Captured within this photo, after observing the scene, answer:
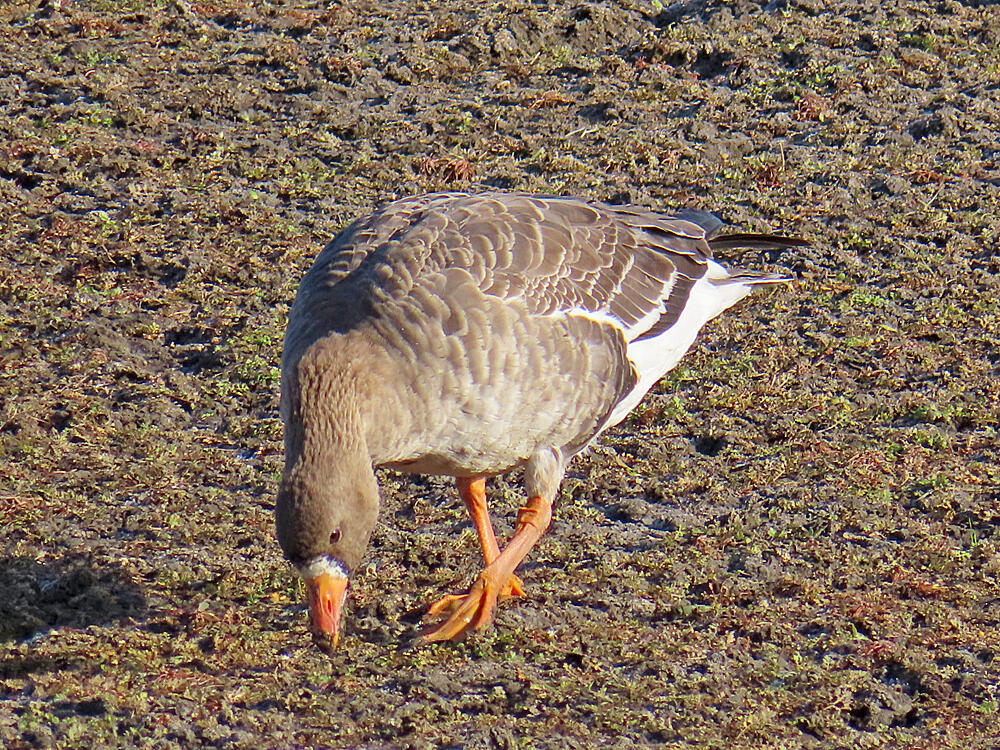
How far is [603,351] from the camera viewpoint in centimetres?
593

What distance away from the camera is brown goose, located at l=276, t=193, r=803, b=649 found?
4.97m

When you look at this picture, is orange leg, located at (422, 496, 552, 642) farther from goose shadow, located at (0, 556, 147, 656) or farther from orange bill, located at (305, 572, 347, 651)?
goose shadow, located at (0, 556, 147, 656)

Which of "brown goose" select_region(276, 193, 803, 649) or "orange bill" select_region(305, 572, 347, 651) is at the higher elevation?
"brown goose" select_region(276, 193, 803, 649)

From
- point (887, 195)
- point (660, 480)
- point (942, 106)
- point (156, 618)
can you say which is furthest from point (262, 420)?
point (942, 106)

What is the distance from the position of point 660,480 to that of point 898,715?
1821mm

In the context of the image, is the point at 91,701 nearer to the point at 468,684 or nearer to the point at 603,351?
the point at 468,684

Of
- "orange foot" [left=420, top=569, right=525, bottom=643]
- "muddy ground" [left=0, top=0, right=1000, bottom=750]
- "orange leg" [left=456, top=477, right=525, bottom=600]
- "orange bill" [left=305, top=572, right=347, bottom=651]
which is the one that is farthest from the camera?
"orange leg" [left=456, top=477, right=525, bottom=600]

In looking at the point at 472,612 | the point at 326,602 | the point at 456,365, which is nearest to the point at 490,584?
the point at 472,612

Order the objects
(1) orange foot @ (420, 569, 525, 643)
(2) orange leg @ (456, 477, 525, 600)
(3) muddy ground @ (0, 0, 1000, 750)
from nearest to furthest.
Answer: (3) muddy ground @ (0, 0, 1000, 750)
(1) orange foot @ (420, 569, 525, 643)
(2) orange leg @ (456, 477, 525, 600)

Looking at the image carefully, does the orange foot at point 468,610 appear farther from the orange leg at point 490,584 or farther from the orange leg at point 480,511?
the orange leg at point 480,511

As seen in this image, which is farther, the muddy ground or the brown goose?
the muddy ground

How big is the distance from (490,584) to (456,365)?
93cm

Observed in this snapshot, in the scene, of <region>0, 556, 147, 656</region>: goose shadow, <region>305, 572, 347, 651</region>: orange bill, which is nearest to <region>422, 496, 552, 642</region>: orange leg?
<region>305, 572, 347, 651</region>: orange bill

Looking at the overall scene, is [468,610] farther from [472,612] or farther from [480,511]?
[480,511]
